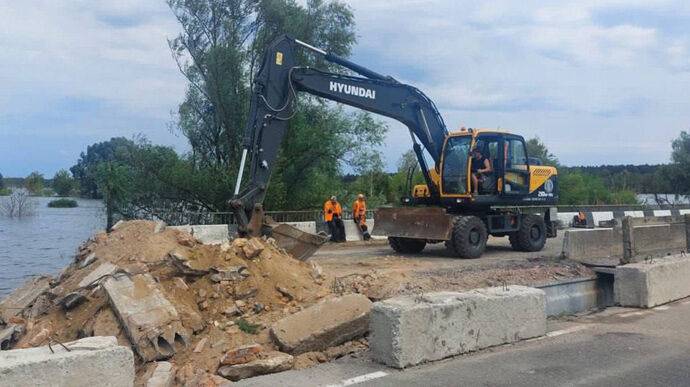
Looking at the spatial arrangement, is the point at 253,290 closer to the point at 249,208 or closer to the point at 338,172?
the point at 249,208

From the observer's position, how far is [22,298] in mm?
10688

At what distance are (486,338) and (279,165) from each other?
19061 mm

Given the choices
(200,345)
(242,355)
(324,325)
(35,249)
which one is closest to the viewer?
(242,355)

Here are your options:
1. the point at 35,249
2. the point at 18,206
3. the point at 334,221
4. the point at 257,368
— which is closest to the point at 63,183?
the point at 18,206

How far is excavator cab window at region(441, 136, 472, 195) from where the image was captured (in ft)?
49.7

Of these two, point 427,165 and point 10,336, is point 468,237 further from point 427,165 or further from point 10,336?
point 10,336

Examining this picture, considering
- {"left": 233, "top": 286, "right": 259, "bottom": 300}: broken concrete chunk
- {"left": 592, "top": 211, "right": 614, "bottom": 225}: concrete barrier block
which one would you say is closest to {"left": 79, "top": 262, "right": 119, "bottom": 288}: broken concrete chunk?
{"left": 233, "top": 286, "right": 259, "bottom": 300}: broken concrete chunk

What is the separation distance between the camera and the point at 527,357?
7.14 m

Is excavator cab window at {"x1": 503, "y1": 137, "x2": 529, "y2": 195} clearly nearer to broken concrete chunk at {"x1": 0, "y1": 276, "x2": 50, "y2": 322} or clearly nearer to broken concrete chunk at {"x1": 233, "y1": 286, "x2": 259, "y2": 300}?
broken concrete chunk at {"x1": 233, "y1": 286, "x2": 259, "y2": 300}

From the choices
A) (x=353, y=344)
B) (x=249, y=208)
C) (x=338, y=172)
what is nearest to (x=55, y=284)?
(x=249, y=208)

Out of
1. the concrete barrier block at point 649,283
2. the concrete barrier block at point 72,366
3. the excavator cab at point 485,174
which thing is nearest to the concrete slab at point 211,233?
the excavator cab at point 485,174

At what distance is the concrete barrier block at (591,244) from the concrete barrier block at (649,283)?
66.5 inches

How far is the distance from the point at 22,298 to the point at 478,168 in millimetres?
9691

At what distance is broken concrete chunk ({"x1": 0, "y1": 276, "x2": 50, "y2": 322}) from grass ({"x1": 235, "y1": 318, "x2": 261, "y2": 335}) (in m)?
4.02
